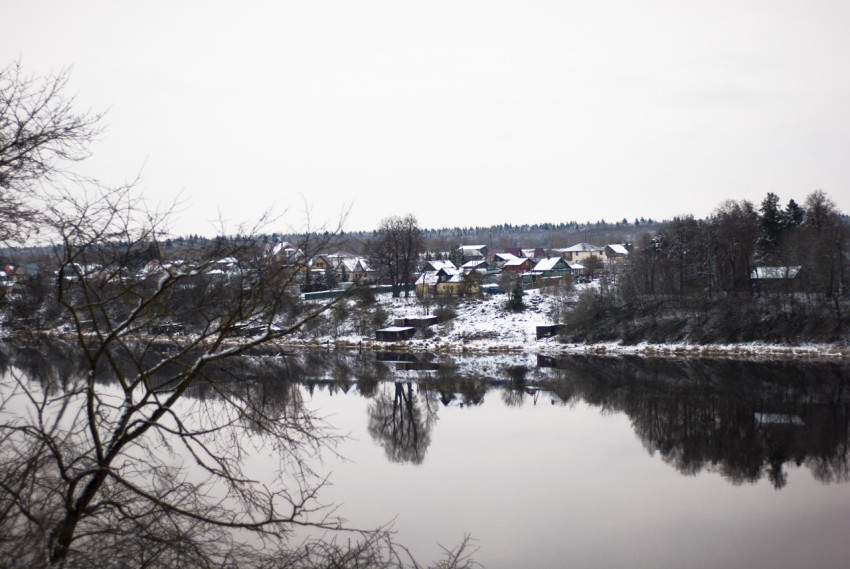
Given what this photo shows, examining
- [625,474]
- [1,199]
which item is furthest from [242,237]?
[625,474]

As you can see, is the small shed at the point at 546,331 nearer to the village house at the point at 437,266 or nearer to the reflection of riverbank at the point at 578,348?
the reflection of riverbank at the point at 578,348

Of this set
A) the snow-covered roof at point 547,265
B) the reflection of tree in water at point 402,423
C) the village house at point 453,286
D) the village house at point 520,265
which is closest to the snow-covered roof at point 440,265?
the village house at point 453,286

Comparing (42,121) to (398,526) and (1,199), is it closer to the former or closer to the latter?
(1,199)

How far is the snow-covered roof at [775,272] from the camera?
27.8m

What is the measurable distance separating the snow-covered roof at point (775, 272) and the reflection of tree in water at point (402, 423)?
17.2 metres

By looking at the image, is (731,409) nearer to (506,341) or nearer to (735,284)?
(506,341)

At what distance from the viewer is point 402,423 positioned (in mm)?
14414

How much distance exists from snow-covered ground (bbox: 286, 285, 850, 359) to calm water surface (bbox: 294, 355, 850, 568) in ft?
15.3

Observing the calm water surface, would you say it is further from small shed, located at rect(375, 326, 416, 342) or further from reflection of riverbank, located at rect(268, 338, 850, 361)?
small shed, located at rect(375, 326, 416, 342)

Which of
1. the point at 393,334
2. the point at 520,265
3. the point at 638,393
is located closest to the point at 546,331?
the point at 393,334

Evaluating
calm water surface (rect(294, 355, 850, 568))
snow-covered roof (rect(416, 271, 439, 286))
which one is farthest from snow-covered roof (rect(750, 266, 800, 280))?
snow-covered roof (rect(416, 271, 439, 286))

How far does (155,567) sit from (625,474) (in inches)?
313

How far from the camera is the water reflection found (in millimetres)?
11617

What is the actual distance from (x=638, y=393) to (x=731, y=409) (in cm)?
251
